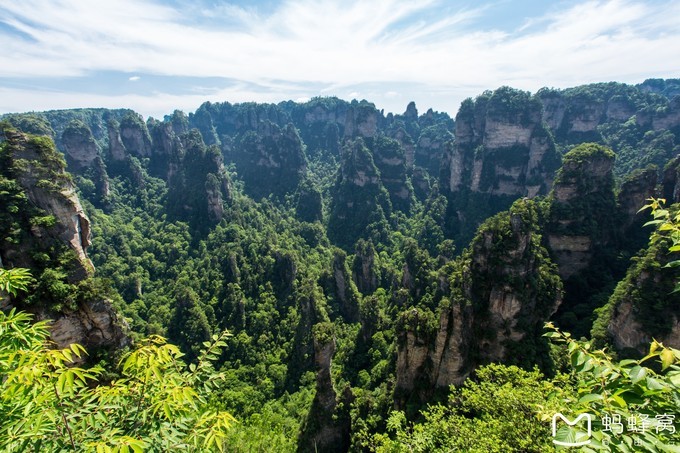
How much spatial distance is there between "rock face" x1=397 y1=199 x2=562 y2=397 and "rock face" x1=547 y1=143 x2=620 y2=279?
13486mm

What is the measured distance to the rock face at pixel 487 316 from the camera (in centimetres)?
3091

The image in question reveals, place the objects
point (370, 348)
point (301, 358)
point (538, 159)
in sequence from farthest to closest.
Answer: point (538, 159), point (301, 358), point (370, 348)

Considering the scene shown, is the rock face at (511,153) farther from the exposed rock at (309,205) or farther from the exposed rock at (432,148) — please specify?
the exposed rock at (309,205)

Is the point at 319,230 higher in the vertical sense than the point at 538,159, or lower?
lower

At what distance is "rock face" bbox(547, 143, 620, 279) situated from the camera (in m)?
45.2

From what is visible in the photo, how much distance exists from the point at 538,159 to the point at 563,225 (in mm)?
48186

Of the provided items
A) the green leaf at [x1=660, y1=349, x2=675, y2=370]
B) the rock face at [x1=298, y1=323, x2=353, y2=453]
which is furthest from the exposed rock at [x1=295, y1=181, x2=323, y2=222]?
the green leaf at [x1=660, y1=349, x2=675, y2=370]

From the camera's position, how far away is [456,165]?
341 feet

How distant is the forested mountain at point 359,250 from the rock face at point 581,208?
264 millimetres

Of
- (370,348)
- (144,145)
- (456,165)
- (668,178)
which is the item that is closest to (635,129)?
(456,165)

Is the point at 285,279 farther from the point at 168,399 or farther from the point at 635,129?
the point at 635,129

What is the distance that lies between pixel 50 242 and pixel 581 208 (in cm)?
5980

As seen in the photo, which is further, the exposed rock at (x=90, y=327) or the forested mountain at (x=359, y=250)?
the forested mountain at (x=359, y=250)

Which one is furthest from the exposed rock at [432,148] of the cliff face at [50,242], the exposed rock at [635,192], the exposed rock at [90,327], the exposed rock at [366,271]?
the exposed rock at [90,327]
